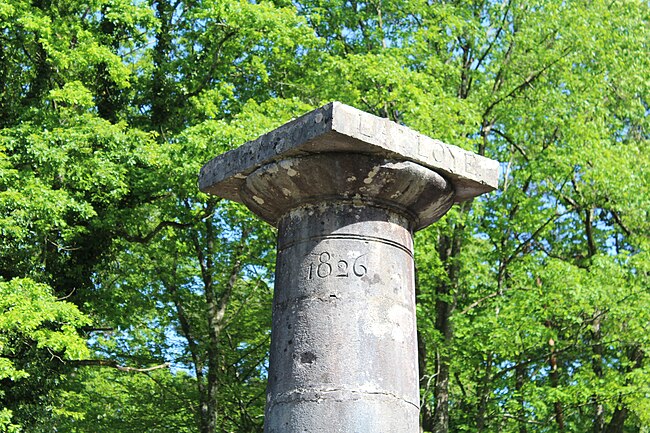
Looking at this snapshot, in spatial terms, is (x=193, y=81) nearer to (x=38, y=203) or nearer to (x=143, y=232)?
(x=143, y=232)

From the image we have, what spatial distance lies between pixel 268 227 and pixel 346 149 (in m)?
10.0

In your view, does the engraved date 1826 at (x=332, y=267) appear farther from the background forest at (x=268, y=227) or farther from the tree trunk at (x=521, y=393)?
the tree trunk at (x=521, y=393)

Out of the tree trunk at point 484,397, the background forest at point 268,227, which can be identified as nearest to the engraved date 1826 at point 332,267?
the background forest at point 268,227

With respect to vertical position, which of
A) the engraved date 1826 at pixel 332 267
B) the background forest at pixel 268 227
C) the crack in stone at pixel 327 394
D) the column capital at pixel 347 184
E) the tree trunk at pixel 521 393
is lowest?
the crack in stone at pixel 327 394

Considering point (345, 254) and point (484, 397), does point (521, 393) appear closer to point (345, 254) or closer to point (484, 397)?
point (484, 397)

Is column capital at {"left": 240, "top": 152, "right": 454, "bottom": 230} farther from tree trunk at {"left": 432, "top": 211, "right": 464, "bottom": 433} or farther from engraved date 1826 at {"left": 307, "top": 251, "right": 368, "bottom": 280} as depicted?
tree trunk at {"left": 432, "top": 211, "right": 464, "bottom": 433}

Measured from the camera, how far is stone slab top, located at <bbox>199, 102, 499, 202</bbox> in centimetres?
505

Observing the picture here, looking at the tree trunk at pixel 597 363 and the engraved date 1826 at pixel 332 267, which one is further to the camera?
the tree trunk at pixel 597 363

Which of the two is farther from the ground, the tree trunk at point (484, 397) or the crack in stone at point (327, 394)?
the tree trunk at point (484, 397)

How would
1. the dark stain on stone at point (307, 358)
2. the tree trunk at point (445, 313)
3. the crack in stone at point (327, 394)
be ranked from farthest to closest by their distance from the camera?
the tree trunk at point (445, 313)
the dark stain on stone at point (307, 358)
the crack in stone at point (327, 394)

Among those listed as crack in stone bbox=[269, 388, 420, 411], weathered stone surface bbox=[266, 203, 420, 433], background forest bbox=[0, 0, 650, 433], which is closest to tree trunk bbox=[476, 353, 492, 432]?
background forest bbox=[0, 0, 650, 433]

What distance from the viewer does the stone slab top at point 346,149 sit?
5047 mm

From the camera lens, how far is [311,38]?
15.7 m

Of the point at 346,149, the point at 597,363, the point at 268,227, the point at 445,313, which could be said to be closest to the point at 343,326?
the point at 346,149
